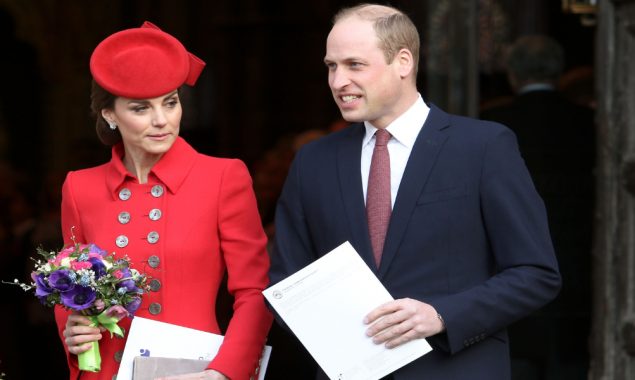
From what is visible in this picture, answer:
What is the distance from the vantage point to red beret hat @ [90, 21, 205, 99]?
145 inches

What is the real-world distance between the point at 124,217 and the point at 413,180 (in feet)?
2.63

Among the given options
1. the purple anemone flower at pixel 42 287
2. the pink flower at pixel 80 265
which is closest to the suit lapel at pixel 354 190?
the pink flower at pixel 80 265

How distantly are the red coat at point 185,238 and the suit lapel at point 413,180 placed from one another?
0.44 m

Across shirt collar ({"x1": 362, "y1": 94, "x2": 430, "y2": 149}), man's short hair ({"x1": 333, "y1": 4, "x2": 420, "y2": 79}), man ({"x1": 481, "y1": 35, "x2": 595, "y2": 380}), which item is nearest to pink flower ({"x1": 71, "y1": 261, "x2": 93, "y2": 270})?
shirt collar ({"x1": 362, "y1": 94, "x2": 430, "y2": 149})

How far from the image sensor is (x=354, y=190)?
11.8ft

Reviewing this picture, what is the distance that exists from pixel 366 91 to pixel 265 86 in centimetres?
739

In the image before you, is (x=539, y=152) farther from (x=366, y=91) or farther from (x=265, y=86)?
(x=265, y=86)

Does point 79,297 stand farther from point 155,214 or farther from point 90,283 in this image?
point 155,214

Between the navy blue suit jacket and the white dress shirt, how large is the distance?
0.05 meters

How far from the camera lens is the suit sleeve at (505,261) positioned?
11.3 feet

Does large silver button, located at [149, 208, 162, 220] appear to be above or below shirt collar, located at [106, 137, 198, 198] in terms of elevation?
below

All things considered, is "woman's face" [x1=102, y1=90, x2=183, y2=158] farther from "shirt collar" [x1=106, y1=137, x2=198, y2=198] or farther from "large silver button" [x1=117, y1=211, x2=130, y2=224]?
"large silver button" [x1=117, y1=211, x2=130, y2=224]

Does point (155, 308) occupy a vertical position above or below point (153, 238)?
below

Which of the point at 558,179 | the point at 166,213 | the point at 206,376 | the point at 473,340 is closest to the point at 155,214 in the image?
the point at 166,213
